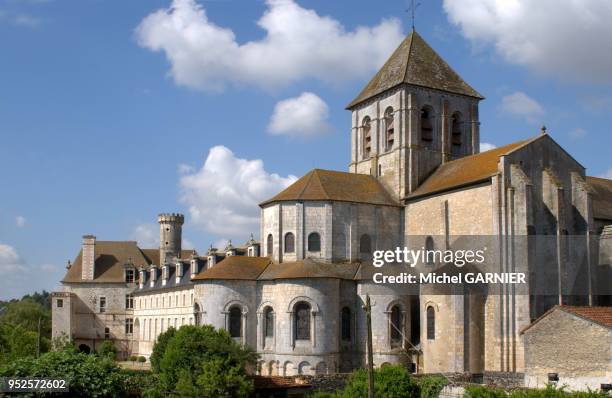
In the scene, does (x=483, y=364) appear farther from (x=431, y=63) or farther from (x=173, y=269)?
Answer: (x=173, y=269)

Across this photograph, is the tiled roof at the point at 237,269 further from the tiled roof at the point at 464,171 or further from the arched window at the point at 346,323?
the tiled roof at the point at 464,171

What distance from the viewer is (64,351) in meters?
28.1

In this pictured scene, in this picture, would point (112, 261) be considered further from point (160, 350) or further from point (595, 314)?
point (595, 314)

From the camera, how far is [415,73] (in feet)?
157

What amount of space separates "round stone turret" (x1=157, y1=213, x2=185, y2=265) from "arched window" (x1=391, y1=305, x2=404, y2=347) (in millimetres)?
41424

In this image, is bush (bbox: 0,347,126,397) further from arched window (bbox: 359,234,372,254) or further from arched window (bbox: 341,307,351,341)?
arched window (bbox: 359,234,372,254)

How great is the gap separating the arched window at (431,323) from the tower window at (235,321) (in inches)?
412

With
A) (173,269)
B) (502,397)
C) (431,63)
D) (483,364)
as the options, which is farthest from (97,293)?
(502,397)

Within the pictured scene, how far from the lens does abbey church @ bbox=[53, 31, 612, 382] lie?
122ft

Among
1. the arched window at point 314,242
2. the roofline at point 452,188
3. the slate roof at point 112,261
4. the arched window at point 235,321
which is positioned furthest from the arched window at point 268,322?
the slate roof at point 112,261

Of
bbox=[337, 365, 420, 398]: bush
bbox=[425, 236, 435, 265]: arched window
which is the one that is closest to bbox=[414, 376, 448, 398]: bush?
bbox=[337, 365, 420, 398]: bush

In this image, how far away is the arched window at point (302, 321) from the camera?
40250 mm

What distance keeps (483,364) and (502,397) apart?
435 inches

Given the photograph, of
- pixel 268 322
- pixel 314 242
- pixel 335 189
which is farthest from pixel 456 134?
pixel 268 322
